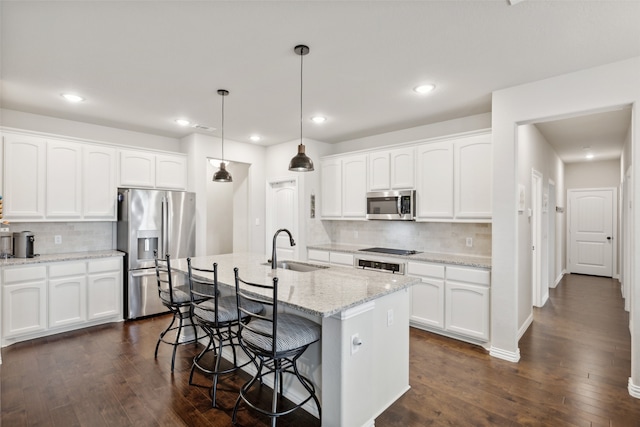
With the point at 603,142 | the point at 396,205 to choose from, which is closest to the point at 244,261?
the point at 396,205

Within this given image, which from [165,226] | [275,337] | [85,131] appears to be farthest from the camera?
[165,226]

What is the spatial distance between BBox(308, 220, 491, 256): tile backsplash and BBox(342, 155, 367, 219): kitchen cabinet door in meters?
0.39

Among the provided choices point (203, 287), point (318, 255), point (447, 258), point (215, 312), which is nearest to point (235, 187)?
point (318, 255)

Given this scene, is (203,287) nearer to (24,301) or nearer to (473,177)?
(24,301)

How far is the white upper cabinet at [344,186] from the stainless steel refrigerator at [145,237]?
87.4 inches

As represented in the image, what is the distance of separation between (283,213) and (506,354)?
146 inches

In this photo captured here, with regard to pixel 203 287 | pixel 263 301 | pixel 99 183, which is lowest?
pixel 203 287

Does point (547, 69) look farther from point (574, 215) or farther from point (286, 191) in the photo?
point (574, 215)

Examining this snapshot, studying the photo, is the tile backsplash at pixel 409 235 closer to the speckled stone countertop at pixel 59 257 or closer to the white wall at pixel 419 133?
the white wall at pixel 419 133

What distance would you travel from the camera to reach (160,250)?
14.6ft

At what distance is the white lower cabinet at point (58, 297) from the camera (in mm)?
3463

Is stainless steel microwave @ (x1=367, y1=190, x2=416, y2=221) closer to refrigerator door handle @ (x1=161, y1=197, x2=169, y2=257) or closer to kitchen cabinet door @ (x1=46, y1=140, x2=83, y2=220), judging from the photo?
refrigerator door handle @ (x1=161, y1=197, x2=169, y2=257)

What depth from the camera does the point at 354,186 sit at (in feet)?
16.1

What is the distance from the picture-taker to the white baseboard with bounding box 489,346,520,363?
121 inches
